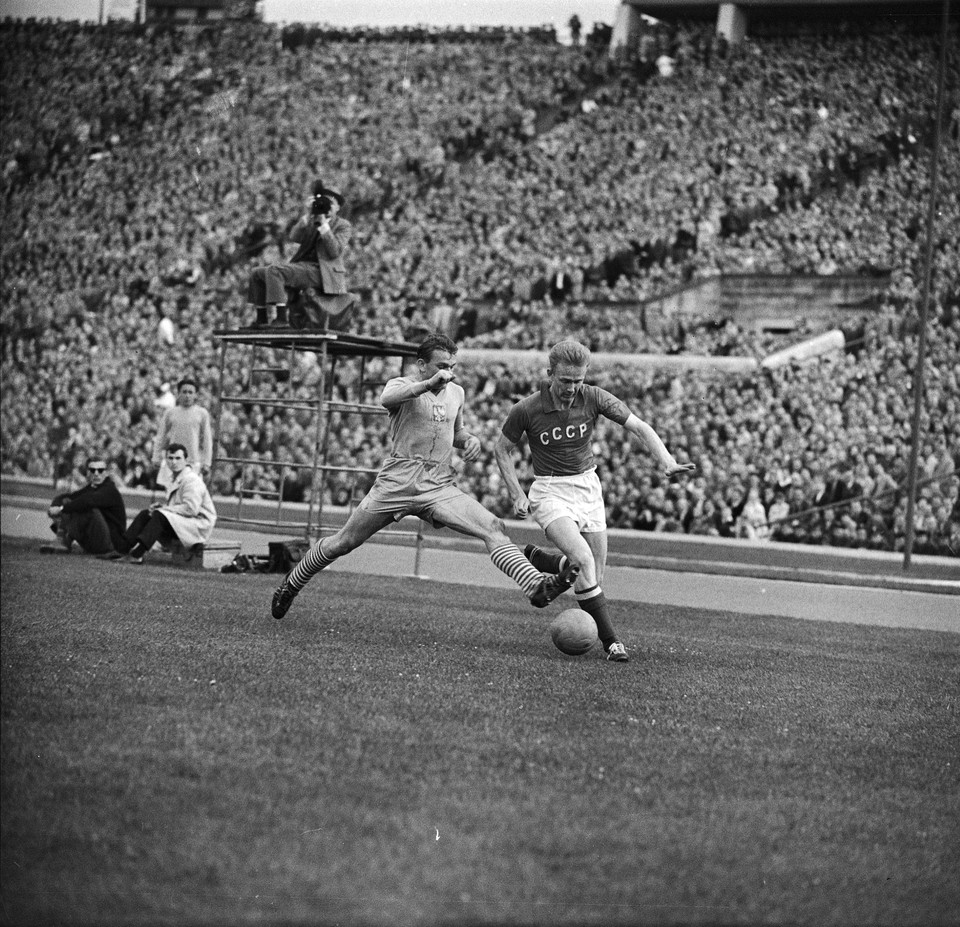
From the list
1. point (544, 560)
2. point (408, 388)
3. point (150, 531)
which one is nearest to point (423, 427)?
point (408, 388)

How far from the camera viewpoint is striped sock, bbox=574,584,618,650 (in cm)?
899

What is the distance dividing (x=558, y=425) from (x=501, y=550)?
0.83 m

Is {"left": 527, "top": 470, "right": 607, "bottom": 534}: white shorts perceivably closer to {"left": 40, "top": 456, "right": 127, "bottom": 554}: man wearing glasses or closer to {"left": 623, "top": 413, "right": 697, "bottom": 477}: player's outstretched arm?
{"left": 623, "top": 413, "right": 697, "bottom": 477}: player's outstretched arm

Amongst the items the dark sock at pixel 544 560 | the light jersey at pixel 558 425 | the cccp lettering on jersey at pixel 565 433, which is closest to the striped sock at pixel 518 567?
the dark sock at pixel 544 560

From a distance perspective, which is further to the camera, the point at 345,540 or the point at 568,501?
the point at 345,540

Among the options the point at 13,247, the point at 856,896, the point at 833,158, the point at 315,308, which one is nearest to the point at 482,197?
the point at 833,158

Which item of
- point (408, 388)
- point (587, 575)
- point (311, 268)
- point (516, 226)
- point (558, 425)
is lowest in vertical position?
point (587, 575)

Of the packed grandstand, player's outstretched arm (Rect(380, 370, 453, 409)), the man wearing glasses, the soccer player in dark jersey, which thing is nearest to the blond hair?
the soccer player in dark jersey

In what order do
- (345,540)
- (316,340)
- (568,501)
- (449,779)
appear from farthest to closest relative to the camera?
(316,340) → (345,540) → (568,501) → (449,779)

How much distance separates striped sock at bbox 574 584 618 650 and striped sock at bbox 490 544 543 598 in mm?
348

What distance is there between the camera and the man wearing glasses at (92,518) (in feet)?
48.9

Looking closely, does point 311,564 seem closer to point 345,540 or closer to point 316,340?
point 345,540

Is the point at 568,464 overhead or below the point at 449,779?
overhead

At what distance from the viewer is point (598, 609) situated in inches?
359
